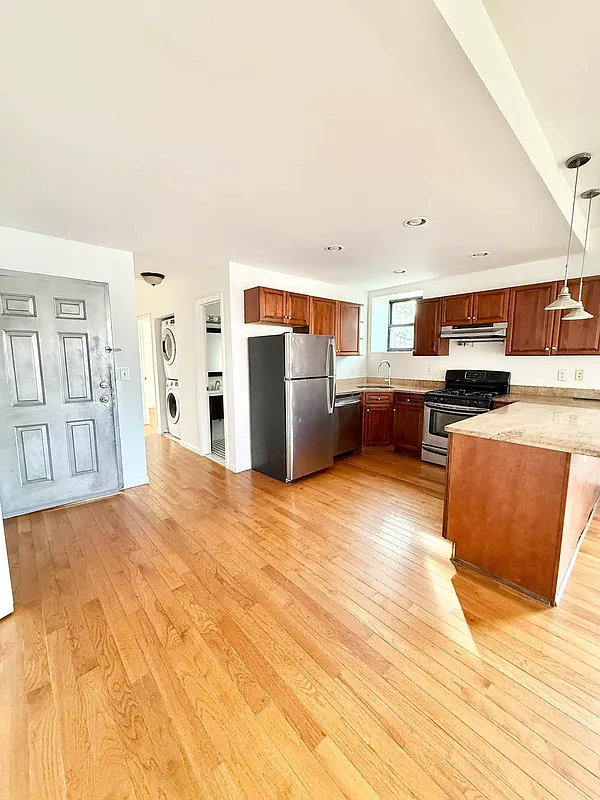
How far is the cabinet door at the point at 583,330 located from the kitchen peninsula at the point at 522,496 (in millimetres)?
1513

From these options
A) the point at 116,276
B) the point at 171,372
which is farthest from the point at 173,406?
the point at 116,276

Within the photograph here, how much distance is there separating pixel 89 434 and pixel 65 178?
2192 millimetres

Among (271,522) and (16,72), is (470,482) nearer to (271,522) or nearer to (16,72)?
(271,522)

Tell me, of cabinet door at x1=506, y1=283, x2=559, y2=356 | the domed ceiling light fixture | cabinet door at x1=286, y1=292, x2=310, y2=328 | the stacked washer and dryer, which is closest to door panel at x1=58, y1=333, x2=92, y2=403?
the domed ceiling light fixture

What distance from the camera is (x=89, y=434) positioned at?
127 inches

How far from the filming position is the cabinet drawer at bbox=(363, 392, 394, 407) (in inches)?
185

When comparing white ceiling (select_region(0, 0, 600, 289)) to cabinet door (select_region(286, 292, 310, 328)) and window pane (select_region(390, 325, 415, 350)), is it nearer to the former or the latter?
cabinet door (select_region(286, 292, 310, 328))

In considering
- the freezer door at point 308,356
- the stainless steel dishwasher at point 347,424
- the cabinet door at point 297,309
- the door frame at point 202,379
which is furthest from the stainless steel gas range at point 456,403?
the door frame at point 202,379

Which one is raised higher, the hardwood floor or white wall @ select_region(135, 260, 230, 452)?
white wall @ select_region(135, 260, 230, 452)

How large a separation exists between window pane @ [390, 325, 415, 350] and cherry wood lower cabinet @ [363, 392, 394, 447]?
101 cm

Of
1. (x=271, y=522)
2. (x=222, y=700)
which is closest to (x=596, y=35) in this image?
(x=222, y=700)

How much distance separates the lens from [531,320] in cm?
366

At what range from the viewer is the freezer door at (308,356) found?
11.3ft

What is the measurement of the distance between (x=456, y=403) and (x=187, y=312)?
3.73 meters
